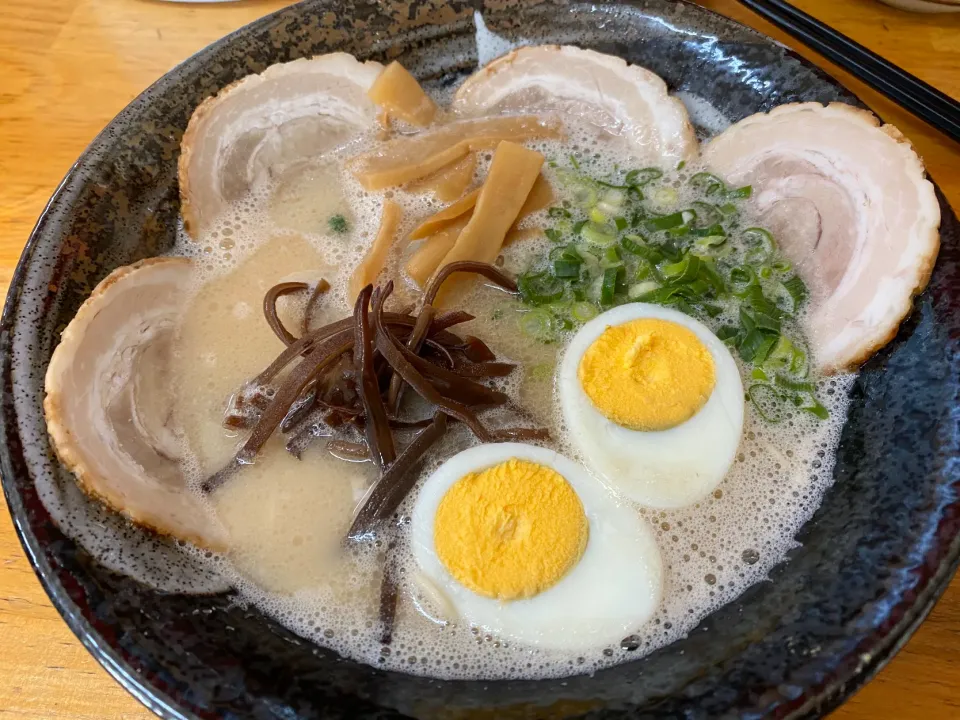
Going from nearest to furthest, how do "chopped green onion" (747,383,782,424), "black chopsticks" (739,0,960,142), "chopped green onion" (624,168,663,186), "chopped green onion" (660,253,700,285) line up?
1. "chopped green onion" (747,383,782,424)
2. "chopped green onion" (660,253,700,285)
3. "black chopsticks" (739,0,960,142)
4. "chopped green onion" (624,168,663,186)

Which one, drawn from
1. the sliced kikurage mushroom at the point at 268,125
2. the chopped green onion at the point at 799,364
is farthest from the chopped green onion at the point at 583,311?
the sliced kikurage mushroom at the point at 268,125

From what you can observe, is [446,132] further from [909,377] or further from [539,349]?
[909,377]

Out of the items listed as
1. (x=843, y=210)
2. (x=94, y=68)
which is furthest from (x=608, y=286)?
(x=94, y=68)

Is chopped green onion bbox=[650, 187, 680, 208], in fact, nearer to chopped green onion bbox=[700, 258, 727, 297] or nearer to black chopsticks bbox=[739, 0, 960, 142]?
chopped green onion bbox=[700, 258, 727, 297]

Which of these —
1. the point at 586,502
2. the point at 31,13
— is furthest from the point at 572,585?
the point at 31,13

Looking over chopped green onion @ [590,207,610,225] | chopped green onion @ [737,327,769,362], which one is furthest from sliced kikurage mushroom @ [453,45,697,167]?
chopped green onion @ [737,327,769,362]

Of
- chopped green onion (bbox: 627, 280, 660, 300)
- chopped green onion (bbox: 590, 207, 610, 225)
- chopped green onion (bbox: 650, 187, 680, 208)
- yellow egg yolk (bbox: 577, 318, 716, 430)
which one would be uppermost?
chopped green onion (bbox: 650, 187, 680, 208)
